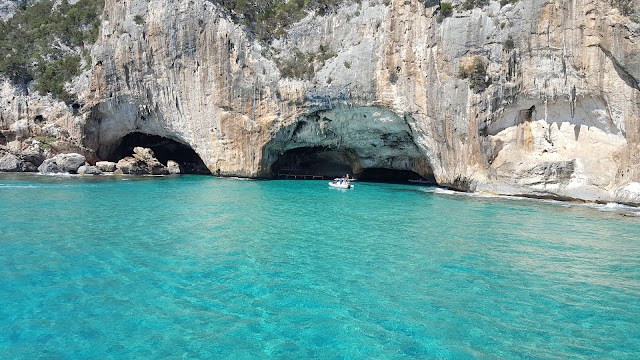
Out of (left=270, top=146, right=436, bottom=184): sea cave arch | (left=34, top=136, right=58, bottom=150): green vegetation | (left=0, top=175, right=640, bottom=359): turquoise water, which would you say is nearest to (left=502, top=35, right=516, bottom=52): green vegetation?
(left=0, top=175, right=640, bottom=359): turquoise water

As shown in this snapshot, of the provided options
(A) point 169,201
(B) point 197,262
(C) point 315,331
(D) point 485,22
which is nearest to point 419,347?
(C) point 315,331

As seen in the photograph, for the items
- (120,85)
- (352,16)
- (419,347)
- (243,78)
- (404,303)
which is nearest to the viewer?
(419,347)

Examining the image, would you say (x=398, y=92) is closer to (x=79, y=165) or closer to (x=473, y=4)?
(x=473, y=4)

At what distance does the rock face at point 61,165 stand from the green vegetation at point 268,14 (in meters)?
15.2

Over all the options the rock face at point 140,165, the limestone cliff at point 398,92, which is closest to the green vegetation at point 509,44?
the limestone cliff at point 398,92

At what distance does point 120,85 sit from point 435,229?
91.7 feet

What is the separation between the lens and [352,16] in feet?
96.7

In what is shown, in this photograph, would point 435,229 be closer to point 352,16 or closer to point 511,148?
point 511,148

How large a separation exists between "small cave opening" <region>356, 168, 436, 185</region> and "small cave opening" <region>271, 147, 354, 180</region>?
1.28 m

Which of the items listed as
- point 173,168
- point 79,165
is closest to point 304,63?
point 173,168

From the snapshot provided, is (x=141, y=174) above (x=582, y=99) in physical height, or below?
below

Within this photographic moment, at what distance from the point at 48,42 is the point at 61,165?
44.5 ft

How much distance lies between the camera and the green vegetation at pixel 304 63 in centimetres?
3000

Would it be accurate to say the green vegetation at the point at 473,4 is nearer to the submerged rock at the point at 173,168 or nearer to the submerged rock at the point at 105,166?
the submerged rock at the point at 173,168
